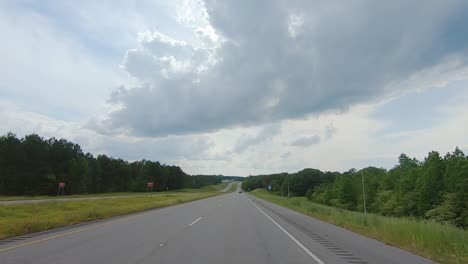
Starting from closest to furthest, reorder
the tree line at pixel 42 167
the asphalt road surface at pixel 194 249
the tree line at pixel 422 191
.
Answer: the asphalt road surface at pixel 194 249
the tree line at pixel 422 191
the tree line at pixel 42 167

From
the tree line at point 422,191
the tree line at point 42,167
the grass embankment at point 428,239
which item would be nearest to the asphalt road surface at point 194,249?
the grass embankment at point 428,239

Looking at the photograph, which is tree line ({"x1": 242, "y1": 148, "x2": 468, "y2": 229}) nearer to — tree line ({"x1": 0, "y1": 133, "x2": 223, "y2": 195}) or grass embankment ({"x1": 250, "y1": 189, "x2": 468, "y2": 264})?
grass embankment ({"x1": 250, "y1": 189, "x2": 468, "y2": 264})

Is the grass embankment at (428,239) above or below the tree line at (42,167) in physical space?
below

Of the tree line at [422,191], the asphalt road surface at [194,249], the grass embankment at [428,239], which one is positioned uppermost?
the tree line at [422,191]

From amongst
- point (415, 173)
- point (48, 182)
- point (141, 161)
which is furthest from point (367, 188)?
point (141, 161)

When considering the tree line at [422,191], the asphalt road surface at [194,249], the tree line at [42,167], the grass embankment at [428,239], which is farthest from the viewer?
the tree line at [42,167]

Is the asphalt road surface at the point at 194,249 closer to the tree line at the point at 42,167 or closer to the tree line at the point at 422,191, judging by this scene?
the tree line at the point at 422,191

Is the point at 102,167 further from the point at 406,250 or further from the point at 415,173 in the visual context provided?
the point at 406,250

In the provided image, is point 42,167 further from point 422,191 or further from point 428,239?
point 428,239

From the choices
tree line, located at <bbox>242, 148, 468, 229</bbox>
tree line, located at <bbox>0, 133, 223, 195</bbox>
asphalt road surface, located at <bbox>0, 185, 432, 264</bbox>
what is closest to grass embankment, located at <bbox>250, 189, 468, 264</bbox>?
asphalt road surface, located at <bbox>0, 185, 432, 264</bbox>

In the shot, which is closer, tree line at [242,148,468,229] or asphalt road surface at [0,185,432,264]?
asphalt road surface at [0,185,432,264]

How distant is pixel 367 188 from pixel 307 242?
92.9 m

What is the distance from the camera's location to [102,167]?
144m

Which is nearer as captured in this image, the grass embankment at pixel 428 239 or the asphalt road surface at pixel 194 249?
the asphalt road surface at pixel 194 249
